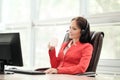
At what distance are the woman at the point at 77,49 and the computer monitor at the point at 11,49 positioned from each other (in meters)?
0.62

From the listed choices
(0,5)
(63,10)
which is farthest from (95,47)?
(0,5)

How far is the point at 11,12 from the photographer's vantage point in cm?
480

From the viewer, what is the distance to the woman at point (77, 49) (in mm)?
2650

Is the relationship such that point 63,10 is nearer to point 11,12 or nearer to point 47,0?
point 47,0

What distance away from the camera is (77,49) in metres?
2.76

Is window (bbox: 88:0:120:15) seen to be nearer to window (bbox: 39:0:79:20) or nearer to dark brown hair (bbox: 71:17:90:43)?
window (bbox: 39:0:79:20)

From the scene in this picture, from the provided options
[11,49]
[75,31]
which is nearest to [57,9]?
[75,31]

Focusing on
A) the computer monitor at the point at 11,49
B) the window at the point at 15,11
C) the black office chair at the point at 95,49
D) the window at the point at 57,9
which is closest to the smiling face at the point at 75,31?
the black office chair at the point at 95,49

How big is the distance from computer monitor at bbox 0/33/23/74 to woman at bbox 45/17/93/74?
62 cm

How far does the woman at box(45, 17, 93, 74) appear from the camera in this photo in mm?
2650

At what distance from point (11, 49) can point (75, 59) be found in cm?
81

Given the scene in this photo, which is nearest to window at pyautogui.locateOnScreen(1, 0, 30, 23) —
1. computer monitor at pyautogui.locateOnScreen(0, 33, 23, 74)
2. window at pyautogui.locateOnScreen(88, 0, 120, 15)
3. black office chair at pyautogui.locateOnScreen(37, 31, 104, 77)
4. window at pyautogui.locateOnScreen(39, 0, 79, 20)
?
window at pyautogui.locateOnScreen(39, 0, 79, 20)

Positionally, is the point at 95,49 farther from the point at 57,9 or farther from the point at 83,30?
the point at 57,9

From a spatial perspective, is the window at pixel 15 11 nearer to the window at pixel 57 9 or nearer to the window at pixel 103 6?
the window at pixel 57 9
